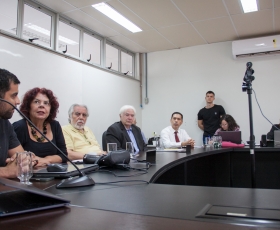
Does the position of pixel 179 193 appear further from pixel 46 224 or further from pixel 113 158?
pixel 113 158

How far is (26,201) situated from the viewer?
706 mm

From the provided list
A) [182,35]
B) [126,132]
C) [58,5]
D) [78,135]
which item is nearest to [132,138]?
[126,132]

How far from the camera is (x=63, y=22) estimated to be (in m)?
4.08

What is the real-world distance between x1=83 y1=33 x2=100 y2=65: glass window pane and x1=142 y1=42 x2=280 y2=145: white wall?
1510 mm

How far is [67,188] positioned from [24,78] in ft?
9.11

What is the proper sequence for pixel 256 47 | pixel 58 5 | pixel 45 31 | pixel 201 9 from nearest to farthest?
1. pixel 58 5
2. pixel 201 9
3. pixel 45 31
4. pixel 256 47

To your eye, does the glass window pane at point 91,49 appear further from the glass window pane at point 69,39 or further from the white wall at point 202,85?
the white wall at point 202,85

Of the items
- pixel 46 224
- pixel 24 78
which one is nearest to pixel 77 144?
pixel 24 78

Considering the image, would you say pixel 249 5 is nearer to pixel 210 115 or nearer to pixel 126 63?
pixel 210 115

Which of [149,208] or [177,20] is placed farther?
[177,20]

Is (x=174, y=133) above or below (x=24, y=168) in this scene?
above

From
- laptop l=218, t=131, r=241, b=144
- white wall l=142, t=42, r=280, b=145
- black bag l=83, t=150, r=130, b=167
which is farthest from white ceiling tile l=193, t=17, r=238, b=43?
black bag l=83, t=150, r=130, b=167

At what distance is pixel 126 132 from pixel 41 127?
1.05 metres

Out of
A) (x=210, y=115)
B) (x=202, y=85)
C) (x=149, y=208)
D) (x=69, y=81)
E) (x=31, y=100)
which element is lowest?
(x=149, y=208)
